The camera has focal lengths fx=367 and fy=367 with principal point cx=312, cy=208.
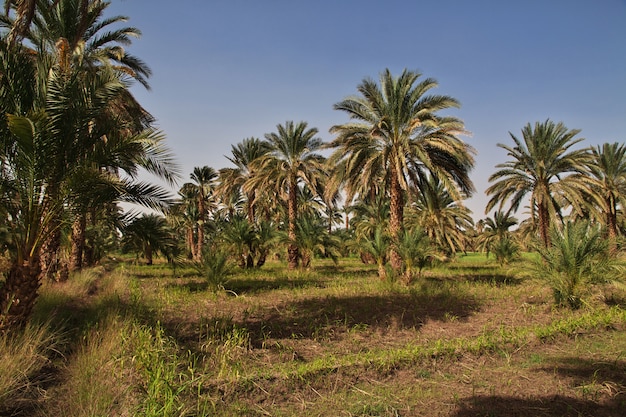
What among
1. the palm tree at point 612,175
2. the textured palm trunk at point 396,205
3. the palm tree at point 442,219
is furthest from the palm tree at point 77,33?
the palm tree at point 612,175

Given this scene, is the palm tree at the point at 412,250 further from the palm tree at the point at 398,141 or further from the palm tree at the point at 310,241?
the palm tree at the point at 310,241

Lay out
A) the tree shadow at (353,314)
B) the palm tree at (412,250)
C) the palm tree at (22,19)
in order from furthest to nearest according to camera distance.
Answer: the palm tree at (412,250), the tree shadow at (353,314), the palm tree at (22,19)

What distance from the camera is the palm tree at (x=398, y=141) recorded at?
15344 mm

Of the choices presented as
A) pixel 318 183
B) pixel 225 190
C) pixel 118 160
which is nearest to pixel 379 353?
pixel 118 160

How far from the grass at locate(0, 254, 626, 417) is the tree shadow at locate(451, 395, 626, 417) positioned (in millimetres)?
20

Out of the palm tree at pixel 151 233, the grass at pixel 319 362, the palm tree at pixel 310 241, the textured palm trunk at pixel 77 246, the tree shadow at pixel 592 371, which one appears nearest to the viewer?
the grass at pixel 319 362

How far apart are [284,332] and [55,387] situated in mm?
3776

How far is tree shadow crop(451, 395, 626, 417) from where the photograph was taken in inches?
157

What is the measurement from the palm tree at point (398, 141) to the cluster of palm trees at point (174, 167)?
0.20 ft

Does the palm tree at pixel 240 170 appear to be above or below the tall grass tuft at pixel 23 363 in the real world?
Result: above

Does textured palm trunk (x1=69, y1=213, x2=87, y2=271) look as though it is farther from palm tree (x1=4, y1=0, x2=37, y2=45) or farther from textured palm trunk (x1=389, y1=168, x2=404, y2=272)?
textured palm trunk (x1=389, y1=168, x2=404, y2=272)

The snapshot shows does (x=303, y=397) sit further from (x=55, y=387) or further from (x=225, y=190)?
(x=225, y=190)

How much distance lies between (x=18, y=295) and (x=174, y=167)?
3.49 metres

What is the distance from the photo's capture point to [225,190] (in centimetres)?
2977
